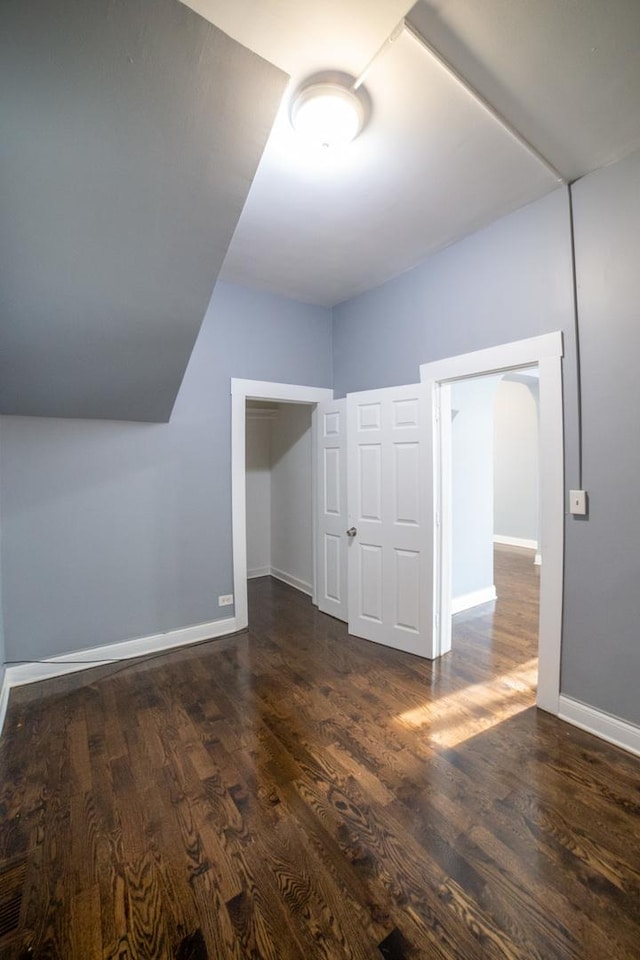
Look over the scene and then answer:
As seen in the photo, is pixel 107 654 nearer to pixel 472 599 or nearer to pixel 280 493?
pixel 280 493

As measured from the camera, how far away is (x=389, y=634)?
3.11 m

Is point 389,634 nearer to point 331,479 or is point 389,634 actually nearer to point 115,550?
point 331,479

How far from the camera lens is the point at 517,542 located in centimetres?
670

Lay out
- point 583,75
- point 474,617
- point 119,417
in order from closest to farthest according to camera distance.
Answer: point 583,75
point 119,417
point 474,617

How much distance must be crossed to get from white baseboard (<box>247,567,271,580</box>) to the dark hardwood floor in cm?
257

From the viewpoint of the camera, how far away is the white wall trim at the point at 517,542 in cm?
647

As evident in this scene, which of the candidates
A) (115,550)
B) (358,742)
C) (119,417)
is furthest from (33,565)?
(358,742)

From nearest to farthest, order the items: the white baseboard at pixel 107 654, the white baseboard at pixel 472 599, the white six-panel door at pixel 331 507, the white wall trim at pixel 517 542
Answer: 1. the white baseboard at pixel 107 654
2. the white six-panel door at pixel 331 507
3. the white baseboard at pixel 472 599
4. the white wall trim at pixel 517 542

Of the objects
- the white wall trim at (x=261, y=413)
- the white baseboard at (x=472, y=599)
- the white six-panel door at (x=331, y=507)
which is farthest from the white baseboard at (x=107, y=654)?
the white wall trim at (x=261, y=413)

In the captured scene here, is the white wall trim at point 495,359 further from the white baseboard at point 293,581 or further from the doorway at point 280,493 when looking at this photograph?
the white baseboard at point 293,581

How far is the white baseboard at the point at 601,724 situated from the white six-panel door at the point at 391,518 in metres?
0.92

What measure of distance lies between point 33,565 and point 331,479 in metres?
2.44

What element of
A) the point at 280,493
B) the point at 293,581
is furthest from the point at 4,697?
the point at 280,493

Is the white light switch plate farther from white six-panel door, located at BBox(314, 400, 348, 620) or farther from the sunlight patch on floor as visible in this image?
white six-panel door, located at BBox(314, 400, 348, 620)
